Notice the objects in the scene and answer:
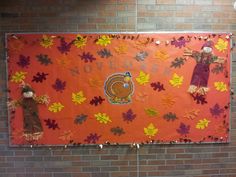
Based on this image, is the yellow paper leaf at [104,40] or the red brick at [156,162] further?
the red brick at [156,162]

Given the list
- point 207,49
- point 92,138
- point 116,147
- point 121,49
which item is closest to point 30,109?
point 92,138

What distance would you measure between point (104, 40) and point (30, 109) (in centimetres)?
105

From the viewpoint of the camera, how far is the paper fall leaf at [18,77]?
9.32 feet

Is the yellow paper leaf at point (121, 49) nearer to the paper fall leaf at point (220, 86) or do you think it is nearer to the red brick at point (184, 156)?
the paper fall leaf at point (220, 86)

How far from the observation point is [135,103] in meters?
2.88

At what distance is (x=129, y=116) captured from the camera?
289cm

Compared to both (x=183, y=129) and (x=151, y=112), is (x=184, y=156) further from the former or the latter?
(x=151, y=112)

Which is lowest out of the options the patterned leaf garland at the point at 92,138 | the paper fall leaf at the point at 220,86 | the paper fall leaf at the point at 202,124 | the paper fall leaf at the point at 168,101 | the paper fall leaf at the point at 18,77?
the patterned leaf garland at the point at 92,138

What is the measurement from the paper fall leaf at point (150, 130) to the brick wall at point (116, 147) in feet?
0.48

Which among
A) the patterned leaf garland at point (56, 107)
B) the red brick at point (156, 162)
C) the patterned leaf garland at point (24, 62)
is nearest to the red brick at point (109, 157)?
the red brick at point (156, 162)

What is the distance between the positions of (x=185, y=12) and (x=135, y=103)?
1085mm

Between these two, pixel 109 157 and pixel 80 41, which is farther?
pixel 109 157

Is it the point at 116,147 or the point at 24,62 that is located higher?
the point at 24,62

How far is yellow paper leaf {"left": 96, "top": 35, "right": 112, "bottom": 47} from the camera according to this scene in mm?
2844
